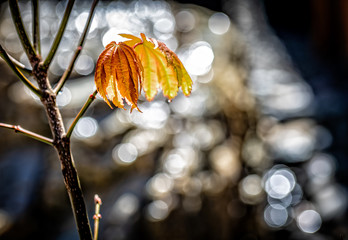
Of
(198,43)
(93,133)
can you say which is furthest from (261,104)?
(93,133)

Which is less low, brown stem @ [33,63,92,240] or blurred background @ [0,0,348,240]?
brown stem @ [33,63,92,240]

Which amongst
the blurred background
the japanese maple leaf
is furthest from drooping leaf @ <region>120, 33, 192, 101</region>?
the blurred background

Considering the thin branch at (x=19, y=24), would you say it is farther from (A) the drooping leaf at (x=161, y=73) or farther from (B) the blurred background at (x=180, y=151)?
(B) the blurred background at (x=180, y=151)

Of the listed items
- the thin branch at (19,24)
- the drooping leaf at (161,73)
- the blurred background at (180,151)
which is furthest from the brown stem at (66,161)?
the blurred background at (180,151)

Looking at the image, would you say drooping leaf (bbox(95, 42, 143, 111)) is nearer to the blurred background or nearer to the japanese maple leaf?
the japanese maple leaf

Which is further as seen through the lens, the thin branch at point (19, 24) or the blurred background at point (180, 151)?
the blurred background at point (180, 151)

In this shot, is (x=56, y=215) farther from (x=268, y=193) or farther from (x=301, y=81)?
(x=301, y=81)
